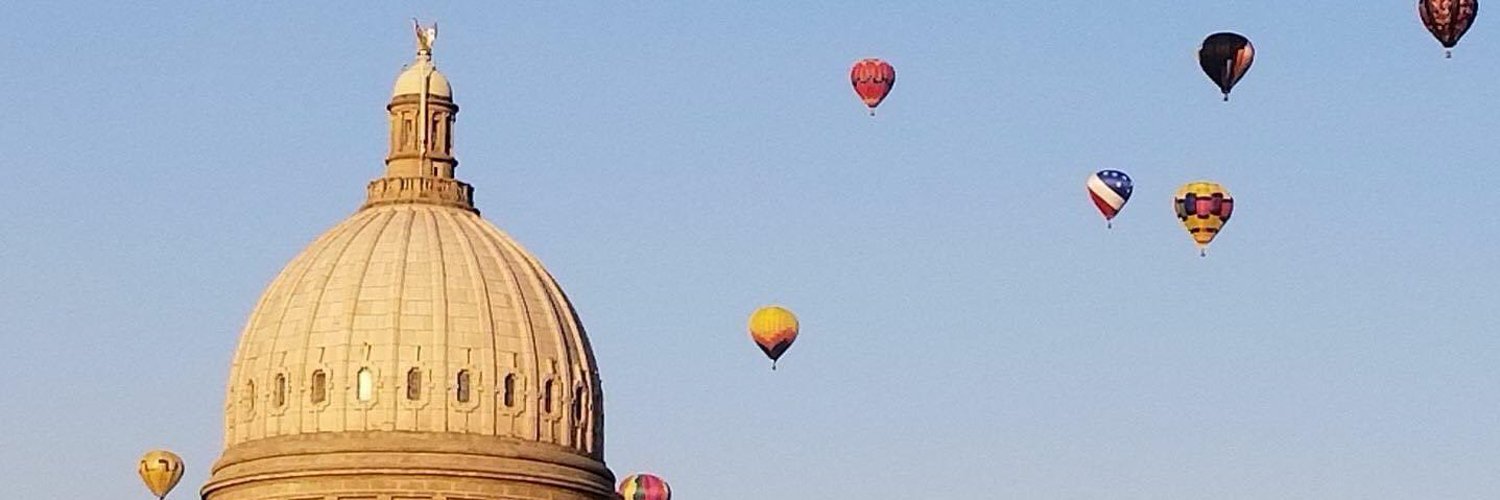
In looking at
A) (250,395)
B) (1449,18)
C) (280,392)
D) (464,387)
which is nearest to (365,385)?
(280,392)

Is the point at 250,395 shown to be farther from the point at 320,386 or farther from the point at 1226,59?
the point at 1226,59

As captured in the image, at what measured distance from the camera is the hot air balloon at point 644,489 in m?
169

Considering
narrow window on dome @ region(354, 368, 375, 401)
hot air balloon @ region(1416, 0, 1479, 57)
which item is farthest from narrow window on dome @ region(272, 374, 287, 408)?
hot air balloon @ region(1416, 0, 1479, 57)

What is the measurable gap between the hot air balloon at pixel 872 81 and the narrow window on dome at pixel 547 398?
15.4 m

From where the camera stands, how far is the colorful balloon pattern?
6722 inches

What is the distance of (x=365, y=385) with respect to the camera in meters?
161

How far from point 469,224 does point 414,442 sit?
311 inches

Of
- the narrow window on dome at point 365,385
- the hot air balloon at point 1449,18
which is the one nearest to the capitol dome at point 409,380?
the narrow window on dome at point 365,385

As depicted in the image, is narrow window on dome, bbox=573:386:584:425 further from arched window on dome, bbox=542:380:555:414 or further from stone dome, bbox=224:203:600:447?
arched window on dome, bbox=542:380:555:414

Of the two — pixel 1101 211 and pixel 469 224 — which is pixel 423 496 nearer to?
pixel 469 224

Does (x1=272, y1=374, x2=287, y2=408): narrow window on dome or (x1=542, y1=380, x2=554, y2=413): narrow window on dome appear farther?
(x1=542, y1=380, x2=554, y2=413): narrow window on dome

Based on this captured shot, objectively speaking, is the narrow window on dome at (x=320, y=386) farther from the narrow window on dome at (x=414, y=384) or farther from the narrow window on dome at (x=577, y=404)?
the narrow window on dome at (x=577, y=404)

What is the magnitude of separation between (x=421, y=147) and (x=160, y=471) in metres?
13.0

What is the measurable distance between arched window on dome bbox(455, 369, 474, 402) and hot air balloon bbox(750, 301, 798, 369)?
41.8 feet
